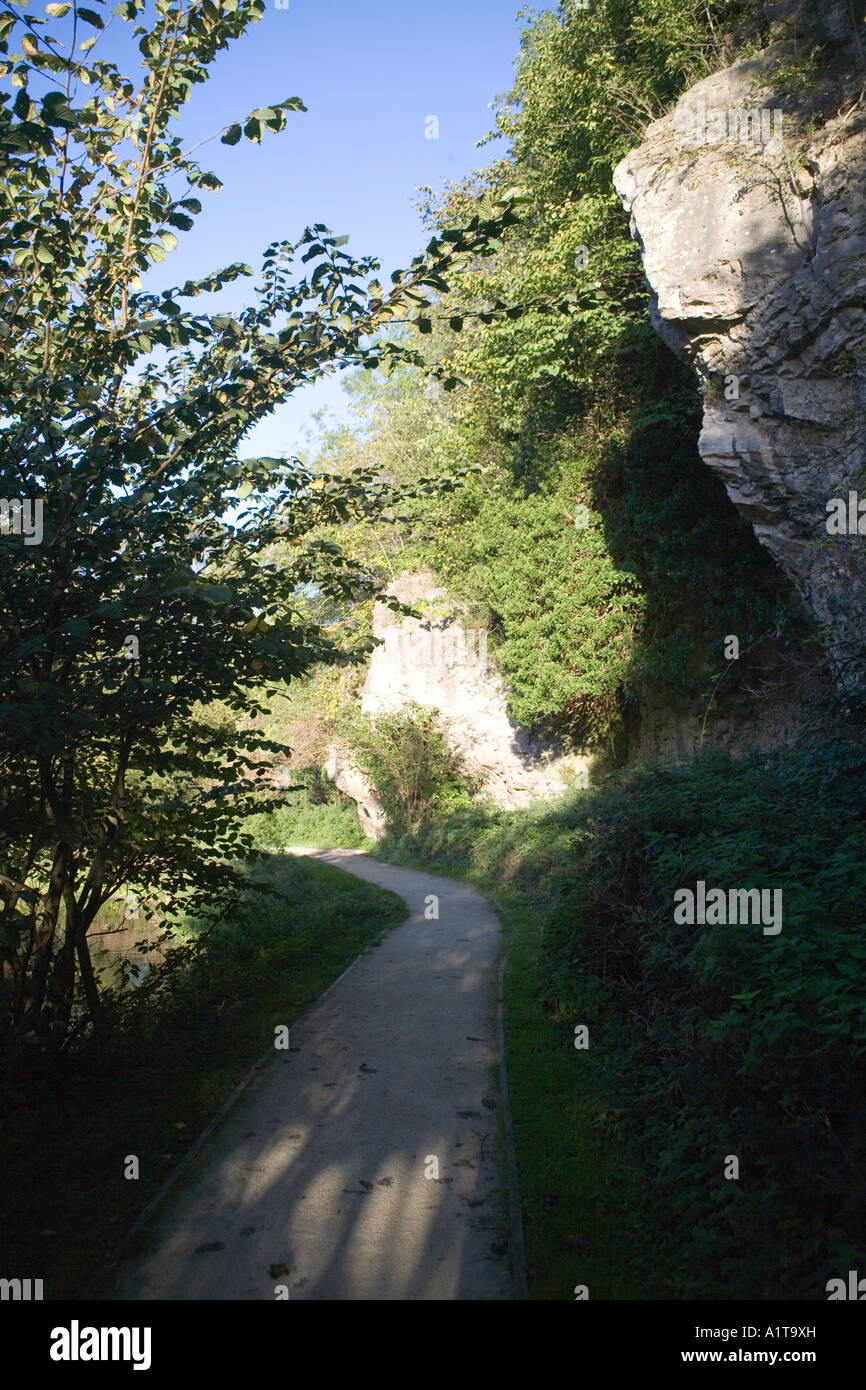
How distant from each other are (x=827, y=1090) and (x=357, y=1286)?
2633 millimetres

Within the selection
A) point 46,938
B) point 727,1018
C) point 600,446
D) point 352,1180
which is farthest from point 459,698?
point 727,1018

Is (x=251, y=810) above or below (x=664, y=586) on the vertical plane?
below

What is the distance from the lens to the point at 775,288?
11.8 m

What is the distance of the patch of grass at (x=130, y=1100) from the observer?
500 cm

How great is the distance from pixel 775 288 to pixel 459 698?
14.4 metres

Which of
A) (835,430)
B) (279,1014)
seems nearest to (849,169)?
(835,430)

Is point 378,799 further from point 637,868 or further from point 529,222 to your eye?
point 637,868

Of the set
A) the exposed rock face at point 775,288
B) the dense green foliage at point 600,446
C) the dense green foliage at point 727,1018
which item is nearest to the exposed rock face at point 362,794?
the dense green foliage at point 600,446

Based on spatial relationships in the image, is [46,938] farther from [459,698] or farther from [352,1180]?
[459,698]

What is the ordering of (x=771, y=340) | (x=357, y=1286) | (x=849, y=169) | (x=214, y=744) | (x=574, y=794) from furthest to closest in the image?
(x=574, y=794), (x=771, y=340), (x=849, y=169), (x=214, y=744), (x=357, y=1286)

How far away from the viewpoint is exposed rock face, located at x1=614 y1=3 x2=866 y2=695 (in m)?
10.8

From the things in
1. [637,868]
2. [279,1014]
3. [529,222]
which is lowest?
[279,1014]

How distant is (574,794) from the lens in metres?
19.1

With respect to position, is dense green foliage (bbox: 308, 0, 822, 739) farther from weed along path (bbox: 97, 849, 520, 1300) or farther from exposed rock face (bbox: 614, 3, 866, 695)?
weed along path (bbox: 97, 849, 520, 1300)
